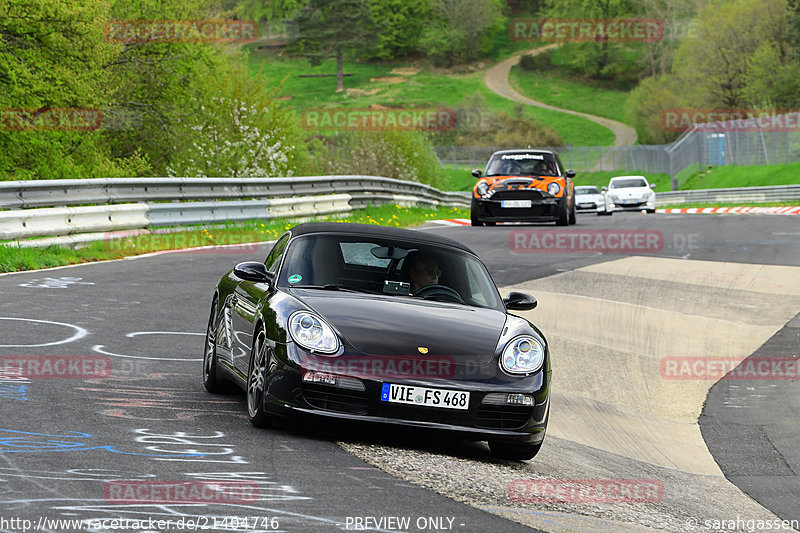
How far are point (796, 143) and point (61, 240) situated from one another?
→ 41726 millimetres

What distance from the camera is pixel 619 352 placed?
40.2ft

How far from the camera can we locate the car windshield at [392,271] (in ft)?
25.0

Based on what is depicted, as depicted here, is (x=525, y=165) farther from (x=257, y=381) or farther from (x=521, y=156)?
(x=257, y=381)

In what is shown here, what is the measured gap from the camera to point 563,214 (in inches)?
1060

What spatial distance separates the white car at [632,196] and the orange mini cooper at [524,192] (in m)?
14.0

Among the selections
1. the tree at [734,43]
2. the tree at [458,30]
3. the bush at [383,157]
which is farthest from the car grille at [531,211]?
the tree at [458,30]

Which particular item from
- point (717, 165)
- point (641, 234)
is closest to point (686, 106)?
point (717, 165)

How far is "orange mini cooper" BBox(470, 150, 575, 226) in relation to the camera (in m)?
26.5

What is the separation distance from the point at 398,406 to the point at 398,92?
438 ft

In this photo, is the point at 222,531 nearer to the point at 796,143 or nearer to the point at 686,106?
the point at 796,143

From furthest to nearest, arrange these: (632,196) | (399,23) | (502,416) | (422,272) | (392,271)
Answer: (399,23) → (632,196) → (392,271) → (422,272) → (502,416)

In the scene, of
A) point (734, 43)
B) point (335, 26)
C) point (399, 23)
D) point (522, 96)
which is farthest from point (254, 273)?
point (399, 23)

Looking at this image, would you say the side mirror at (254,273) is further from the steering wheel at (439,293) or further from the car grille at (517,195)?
the car grille at (517,195)

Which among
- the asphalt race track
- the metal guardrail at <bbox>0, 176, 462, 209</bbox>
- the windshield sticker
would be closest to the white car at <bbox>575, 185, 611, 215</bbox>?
the metal guardrail at <bbox>0, 176, 462, 209</bbox>
